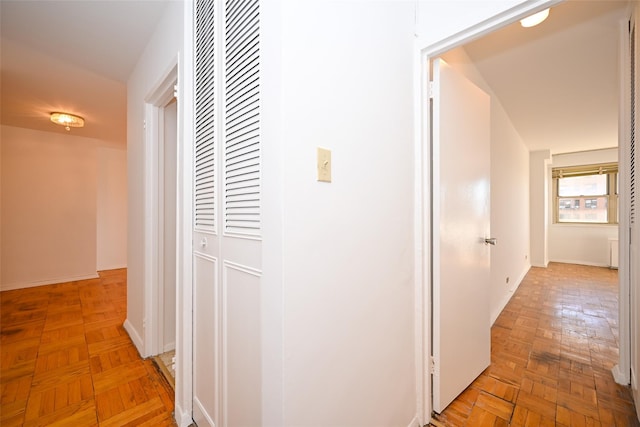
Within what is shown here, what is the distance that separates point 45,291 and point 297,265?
200 inches

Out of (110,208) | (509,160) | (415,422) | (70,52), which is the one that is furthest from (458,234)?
(110,208)

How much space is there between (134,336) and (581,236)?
812 centimetres

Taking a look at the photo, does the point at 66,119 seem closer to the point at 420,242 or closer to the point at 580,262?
the point at 420,242

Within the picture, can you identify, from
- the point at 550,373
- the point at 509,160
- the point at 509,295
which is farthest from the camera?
the point at 509,160

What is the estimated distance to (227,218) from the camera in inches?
44.6

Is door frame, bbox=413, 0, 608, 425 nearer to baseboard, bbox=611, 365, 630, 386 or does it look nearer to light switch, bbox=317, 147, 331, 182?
light switch, bbox=317, 147, 331, 182

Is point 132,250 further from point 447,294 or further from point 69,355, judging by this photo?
point 447,294

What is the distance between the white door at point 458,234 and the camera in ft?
4.64

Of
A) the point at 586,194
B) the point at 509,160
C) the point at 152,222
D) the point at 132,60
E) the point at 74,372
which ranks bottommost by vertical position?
the point at 74,372

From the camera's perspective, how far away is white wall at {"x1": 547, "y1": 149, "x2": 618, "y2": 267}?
5297 mm

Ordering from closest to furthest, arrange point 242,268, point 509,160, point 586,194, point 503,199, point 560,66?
point 242,268, point 560,66, point 503,199, point 509,160, point 586,194

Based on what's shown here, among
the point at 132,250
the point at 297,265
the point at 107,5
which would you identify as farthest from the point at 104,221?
the point at 297,265

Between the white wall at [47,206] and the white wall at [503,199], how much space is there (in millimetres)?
5677

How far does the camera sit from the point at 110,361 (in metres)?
2.04
